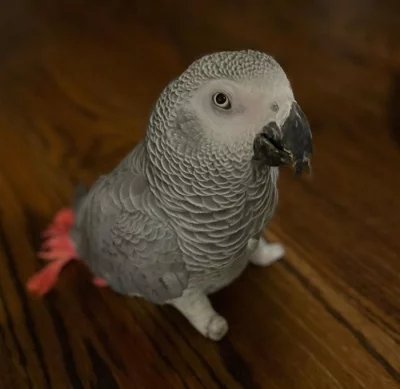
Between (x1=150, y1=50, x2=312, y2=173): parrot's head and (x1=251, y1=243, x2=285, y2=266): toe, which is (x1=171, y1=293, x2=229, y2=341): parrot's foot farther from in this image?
(x1=150, y1=50, x2=312, y2=173): parrot's head

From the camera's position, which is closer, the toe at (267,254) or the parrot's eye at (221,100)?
the parrot's eye at (221,100)

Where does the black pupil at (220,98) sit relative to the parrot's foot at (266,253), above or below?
above

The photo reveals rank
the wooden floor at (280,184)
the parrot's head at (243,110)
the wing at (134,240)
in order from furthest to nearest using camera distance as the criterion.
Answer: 1. the wooden floor at (280,184)
2. the wing at (134,240)
3. the parrot's head at (243,110)

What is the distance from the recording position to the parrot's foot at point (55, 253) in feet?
2.81

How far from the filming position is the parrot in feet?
1.80

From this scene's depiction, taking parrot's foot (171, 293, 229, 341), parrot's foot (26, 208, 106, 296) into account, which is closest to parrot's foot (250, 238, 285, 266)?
parrot's foot (171, 293, 229, 341)

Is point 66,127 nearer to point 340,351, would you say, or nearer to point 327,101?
point 327,101

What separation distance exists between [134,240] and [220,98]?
210mm

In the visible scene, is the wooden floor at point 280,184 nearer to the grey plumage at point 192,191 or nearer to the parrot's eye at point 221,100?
the grey plumage at point 192,191

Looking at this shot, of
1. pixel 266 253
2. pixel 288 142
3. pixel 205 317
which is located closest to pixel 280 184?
pixel 266 253

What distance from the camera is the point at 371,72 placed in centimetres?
113

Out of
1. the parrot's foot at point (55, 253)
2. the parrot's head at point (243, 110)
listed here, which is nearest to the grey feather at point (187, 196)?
the parrot's head at point (243, 110)

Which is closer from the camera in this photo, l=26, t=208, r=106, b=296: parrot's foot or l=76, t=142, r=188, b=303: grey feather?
l=76, t=142, r=188, b=303: grey feather

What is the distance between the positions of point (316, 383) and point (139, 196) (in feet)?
1.07
